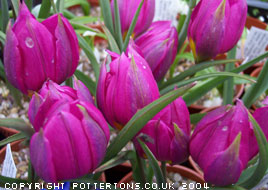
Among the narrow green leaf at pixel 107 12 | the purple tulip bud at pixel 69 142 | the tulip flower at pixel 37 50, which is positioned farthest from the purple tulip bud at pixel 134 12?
the purple tulip bud at pixel 69 142

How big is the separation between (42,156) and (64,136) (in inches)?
1.1

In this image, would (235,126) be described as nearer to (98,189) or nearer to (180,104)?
(180,104)

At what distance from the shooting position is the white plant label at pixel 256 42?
88 cm

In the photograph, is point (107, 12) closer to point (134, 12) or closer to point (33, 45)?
point (134, 12)

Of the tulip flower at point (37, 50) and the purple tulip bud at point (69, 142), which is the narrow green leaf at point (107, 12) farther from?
the purple tulip bud at point (69, 142)

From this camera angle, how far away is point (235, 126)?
371 mm

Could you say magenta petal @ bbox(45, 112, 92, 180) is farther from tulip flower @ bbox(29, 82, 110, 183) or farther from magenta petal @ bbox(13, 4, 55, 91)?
magenta petal @ bbox(13, 4, 55, 91)

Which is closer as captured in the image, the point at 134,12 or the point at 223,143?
the point at 223,143

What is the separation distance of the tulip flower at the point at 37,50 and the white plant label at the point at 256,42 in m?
0.59

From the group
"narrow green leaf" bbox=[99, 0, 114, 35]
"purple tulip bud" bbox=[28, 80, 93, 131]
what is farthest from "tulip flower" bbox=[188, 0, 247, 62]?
"purple tulip bud" bbox=[28, 80, 93, 131]

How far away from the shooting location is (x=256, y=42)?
915mm

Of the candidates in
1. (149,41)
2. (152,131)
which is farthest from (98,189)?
(149,41)

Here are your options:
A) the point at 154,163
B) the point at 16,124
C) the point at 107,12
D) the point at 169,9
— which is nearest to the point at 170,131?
the point at 154,163

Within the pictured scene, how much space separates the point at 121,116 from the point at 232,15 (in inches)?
9.2
